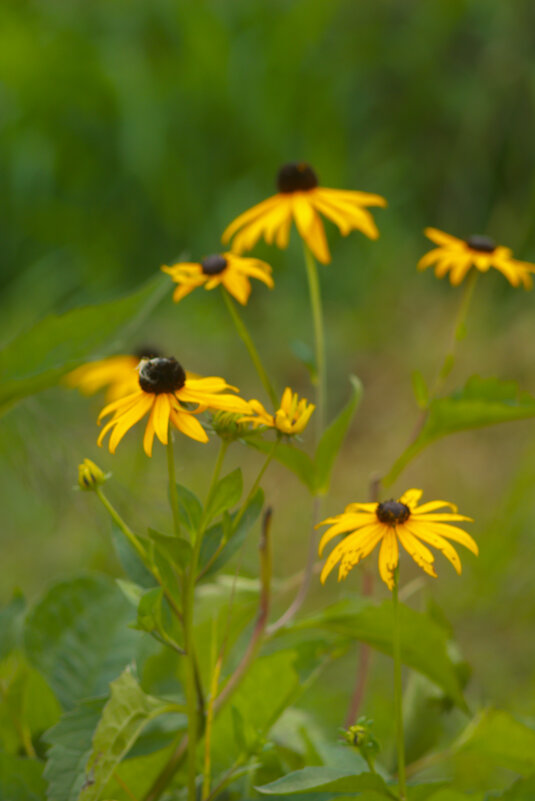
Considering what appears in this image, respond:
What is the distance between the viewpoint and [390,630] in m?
0.48

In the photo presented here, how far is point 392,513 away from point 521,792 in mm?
145

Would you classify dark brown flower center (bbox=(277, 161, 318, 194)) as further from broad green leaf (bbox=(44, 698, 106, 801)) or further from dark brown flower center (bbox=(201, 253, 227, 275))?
broad green leaf (bbox=(44, 698, 106, 801))

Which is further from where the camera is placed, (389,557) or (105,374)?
(105,374)

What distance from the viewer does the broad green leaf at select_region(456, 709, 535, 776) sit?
49 centimetres

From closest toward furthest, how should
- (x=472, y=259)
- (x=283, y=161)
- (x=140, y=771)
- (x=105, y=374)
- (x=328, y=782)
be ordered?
(x=328, y=782) → (x=140, y=771) → (x=472, y=259) → (x=105, y=374) → (x=283, y=161)

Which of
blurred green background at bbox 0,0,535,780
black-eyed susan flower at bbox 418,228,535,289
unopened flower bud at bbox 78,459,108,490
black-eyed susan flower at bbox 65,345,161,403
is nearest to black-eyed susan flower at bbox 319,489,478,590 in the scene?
unopened flower bud at bbox 78,459,108,490

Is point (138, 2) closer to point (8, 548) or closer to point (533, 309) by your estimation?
point (533, 309)

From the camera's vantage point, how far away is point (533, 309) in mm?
2289

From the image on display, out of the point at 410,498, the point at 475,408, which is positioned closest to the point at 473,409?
the point at 475,408

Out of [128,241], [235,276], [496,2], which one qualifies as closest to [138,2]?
[128,241]

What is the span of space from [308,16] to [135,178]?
2.06 ft

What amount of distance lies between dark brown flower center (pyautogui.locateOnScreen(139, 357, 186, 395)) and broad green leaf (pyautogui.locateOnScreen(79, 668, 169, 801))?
0.39 feet

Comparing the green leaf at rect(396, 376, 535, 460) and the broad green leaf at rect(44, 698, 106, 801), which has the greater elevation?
the green leaf at rect(396, 376, 535, 460)

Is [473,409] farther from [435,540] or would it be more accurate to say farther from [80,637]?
[80,637]
